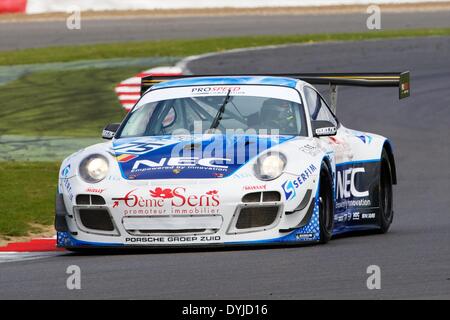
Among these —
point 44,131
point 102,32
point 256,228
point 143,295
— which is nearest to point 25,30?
point 102,32

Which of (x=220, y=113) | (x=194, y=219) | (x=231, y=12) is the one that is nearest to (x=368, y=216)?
(x=220, y=113)

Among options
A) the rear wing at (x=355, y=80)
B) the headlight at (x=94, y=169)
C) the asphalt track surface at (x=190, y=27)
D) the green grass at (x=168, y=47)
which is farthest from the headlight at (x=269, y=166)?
the asphalt track surface at (x=190, y=27)

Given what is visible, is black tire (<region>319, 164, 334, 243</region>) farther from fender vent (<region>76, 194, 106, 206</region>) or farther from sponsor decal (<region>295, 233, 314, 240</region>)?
fender vent (<region>76, 194, 106, 206</region>)

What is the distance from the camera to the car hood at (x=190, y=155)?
316 inches

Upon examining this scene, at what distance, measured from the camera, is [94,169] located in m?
8.18

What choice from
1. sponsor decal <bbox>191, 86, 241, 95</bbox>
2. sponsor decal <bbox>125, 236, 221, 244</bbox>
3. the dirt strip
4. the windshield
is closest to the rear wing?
sponsor decal <bbox>191, 86, 241, 95</bbox>

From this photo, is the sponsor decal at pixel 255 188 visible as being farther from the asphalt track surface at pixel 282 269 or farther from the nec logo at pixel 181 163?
the asphalt track surface at pixel 282 269

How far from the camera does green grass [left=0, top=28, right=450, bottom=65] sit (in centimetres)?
2291

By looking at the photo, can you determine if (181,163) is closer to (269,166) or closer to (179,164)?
(179,164)

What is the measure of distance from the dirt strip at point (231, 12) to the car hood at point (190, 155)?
2178 centimetres

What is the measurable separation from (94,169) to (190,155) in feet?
1.97

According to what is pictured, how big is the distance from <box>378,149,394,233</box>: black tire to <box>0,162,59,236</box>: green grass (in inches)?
109
